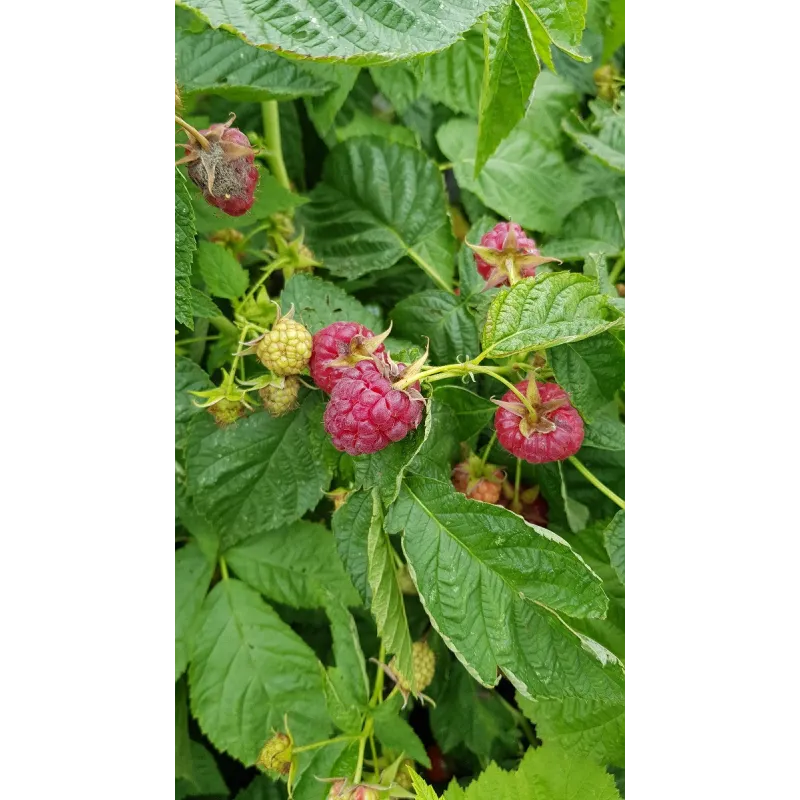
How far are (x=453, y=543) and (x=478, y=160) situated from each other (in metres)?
0.39

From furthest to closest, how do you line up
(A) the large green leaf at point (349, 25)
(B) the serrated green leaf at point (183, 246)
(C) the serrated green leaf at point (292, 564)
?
(C) the serrated green leaf at point (292, 564) → (B) the serrated green leaf at point (183, 246) → (A) the large green leaf at point (349, 25)

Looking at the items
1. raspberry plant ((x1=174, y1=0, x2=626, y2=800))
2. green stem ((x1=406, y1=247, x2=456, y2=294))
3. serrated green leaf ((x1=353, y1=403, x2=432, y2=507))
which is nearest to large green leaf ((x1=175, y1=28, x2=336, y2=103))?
raspberry plant ((x1=174, y1=0, x2=626, y2=800))

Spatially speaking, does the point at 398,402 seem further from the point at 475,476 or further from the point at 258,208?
the point at 258,208

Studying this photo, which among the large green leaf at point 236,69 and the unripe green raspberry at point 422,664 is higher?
the large green leaf at point 236,69

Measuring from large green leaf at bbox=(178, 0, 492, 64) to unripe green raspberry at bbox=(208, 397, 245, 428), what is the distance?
372 millimetres

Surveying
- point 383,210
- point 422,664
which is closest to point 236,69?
point 383,210

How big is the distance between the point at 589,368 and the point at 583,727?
447 mm

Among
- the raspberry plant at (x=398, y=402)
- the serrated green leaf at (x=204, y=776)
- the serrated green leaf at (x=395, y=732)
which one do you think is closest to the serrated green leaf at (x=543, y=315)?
the raspberry plant at (x=398, y=402)

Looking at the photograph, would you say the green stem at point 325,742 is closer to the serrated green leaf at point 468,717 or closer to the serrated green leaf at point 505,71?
the serrated green leaf at point 468,717

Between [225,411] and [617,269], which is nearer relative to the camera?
[225,411]

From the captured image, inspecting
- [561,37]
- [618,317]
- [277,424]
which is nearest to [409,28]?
[561,37]

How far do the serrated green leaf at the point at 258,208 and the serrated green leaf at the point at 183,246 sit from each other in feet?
0.47

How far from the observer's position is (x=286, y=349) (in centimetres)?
76

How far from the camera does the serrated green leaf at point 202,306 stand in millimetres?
838
